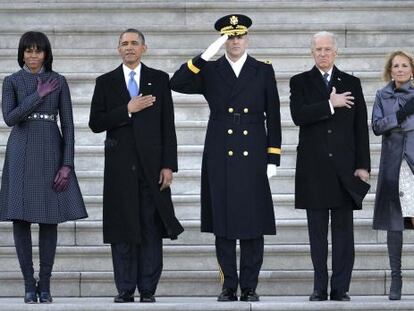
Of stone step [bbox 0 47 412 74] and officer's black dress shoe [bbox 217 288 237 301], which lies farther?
stone step [bbox 0 47 412 74]

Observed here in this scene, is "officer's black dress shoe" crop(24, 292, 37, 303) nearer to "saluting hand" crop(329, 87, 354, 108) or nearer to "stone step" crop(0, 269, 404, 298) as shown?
"stone step" crop(0, 269, 404, 298)

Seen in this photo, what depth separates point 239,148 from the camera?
10219mm

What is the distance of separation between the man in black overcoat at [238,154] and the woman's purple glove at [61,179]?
2.89 ft

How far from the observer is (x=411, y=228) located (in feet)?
34.3

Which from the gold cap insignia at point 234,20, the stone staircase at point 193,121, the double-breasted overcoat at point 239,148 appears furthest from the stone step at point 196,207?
the gold cap insignia at point 234,20

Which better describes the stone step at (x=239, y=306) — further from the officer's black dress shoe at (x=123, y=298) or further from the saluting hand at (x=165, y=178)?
the saluting hand at (x=165, y=178)

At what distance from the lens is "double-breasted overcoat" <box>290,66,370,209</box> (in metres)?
10.3

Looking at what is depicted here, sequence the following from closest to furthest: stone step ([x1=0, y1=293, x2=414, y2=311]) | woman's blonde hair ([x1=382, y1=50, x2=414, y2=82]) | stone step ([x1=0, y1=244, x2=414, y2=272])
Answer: stone step ([x1=0, y1=293, x2=414, y2=311]) < woman's blonde hair ([x1=382, y1=50, x2=414, y2=82]) < stone step ([x1=0, y1=244, x2=414, y2=272])

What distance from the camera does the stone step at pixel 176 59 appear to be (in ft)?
42.0

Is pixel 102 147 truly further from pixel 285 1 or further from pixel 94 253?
pixel 285 1

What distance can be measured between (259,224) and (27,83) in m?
1.74

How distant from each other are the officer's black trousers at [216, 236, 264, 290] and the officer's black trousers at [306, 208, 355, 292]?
37cm

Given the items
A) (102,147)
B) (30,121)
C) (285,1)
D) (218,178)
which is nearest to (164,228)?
(218,178)

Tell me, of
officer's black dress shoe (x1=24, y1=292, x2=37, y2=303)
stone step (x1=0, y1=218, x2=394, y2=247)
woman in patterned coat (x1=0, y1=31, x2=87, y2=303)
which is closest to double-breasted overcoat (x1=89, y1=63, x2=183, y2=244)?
woman in patterned coat (x1=0, y1=31, x2=87, y2=303)
